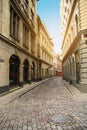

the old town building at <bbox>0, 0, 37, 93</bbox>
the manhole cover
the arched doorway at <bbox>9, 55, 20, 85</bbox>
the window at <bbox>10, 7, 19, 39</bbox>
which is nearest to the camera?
the manhole cover

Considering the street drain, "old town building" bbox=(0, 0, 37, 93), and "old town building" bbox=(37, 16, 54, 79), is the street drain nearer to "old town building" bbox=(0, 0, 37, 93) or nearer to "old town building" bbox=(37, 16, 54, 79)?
"old town building" bbox=(0, 0, 37, 93)

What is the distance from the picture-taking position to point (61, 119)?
6.20 m

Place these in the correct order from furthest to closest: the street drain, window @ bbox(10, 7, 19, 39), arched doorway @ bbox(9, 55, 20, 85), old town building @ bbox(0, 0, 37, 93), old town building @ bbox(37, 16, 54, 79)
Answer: old town building @ bbox(37, 16, 54, 79) → window @ bbox(10, 7, 19, 39) → arched doorway @ bbox(9, 55, 20, 85) → old town building @ bbox(0, 0, 37, 93) → the street drain

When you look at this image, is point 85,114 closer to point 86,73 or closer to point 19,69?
point 86,73

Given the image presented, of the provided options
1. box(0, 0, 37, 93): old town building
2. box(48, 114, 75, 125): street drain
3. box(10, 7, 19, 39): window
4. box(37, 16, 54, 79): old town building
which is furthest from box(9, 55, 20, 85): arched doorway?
box(37, 16, 54, 79): old town building

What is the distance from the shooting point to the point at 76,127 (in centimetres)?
532

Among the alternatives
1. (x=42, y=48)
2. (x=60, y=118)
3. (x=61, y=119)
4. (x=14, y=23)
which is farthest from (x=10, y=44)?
(x=42, y=48)

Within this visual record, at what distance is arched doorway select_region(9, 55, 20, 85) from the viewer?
603 inches

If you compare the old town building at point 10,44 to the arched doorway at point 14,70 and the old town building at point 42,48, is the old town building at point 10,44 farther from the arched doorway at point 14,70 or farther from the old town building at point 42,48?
the old town building at point 42,48

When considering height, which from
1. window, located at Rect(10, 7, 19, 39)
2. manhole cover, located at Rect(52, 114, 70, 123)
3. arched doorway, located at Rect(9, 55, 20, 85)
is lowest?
manhole cover, located at Rect(52, 114, 70, 123)

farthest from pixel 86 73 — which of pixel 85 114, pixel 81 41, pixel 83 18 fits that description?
pixel 85 114

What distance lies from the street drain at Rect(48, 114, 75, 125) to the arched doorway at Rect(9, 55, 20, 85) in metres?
9.31

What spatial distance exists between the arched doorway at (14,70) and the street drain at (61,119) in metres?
9.31

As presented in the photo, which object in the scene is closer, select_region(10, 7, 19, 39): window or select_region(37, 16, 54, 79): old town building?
select_region(10, 7, 19, 39): window
